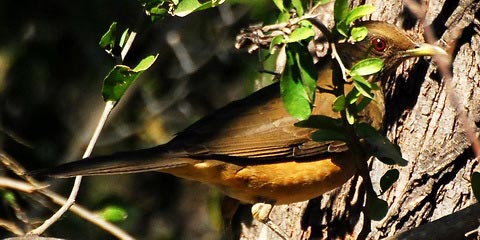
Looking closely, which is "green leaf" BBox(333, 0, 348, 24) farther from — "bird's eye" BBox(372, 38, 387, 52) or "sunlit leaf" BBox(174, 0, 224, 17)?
"bird's eye" BBox(372, 38, 387, 52)

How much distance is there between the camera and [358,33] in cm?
402

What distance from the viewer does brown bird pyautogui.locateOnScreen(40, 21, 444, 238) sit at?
585cm

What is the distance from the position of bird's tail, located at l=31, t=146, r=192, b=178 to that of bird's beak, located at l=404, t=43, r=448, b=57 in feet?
4.67

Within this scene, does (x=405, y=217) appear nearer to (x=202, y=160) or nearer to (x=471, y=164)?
(x=471, y=164)

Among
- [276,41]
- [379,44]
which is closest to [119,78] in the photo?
[276,41]

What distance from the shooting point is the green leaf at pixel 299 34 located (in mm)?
3846

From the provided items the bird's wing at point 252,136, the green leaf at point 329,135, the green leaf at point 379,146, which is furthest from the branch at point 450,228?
the bird's wing at point 252,136

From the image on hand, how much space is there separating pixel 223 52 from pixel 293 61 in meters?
5.27

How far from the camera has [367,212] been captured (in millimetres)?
4594

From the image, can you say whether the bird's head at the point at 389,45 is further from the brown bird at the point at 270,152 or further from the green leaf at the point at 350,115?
the green leaf at the point at 350,115

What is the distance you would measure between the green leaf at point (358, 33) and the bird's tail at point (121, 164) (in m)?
1.82

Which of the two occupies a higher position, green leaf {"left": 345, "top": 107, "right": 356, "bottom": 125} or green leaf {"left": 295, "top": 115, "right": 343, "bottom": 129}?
green leaf {"left": 345, "top": 107, "right": 356, "bottom": 125}

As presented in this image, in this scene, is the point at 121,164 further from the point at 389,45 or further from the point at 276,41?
the point at 276,41

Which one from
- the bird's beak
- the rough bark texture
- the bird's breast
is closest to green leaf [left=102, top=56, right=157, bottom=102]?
the bird's breast
